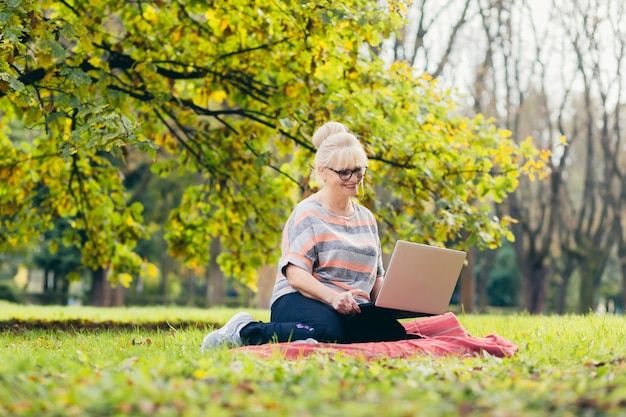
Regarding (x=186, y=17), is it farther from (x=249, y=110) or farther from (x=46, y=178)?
(x=46, y=178)

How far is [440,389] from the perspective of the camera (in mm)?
3377

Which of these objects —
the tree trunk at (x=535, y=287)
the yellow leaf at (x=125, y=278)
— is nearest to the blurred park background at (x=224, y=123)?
the yellow leaf at (x=125, y=278)

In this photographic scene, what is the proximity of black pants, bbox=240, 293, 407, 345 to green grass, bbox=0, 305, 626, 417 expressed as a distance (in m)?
0.62

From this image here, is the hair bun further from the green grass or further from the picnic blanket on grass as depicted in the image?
the green grass

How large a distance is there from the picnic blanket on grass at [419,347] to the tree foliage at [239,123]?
8.29ft

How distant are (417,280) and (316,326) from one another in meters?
0.75

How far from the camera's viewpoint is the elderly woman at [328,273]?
5.23m

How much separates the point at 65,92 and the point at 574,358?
4.99m

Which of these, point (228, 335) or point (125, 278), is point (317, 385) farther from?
point (125, 278)

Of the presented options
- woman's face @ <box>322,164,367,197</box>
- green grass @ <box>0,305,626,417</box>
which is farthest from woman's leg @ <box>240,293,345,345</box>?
woman's face @ <box>322,164,367,197</box>

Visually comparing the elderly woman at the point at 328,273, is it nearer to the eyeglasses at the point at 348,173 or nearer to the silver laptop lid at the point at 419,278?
the eyeglasses at the point at 348,173

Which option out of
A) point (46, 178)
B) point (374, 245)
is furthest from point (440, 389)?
point (46, 178)

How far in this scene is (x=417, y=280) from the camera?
5.23 metres

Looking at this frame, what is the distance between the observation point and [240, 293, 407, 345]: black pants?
518cm
